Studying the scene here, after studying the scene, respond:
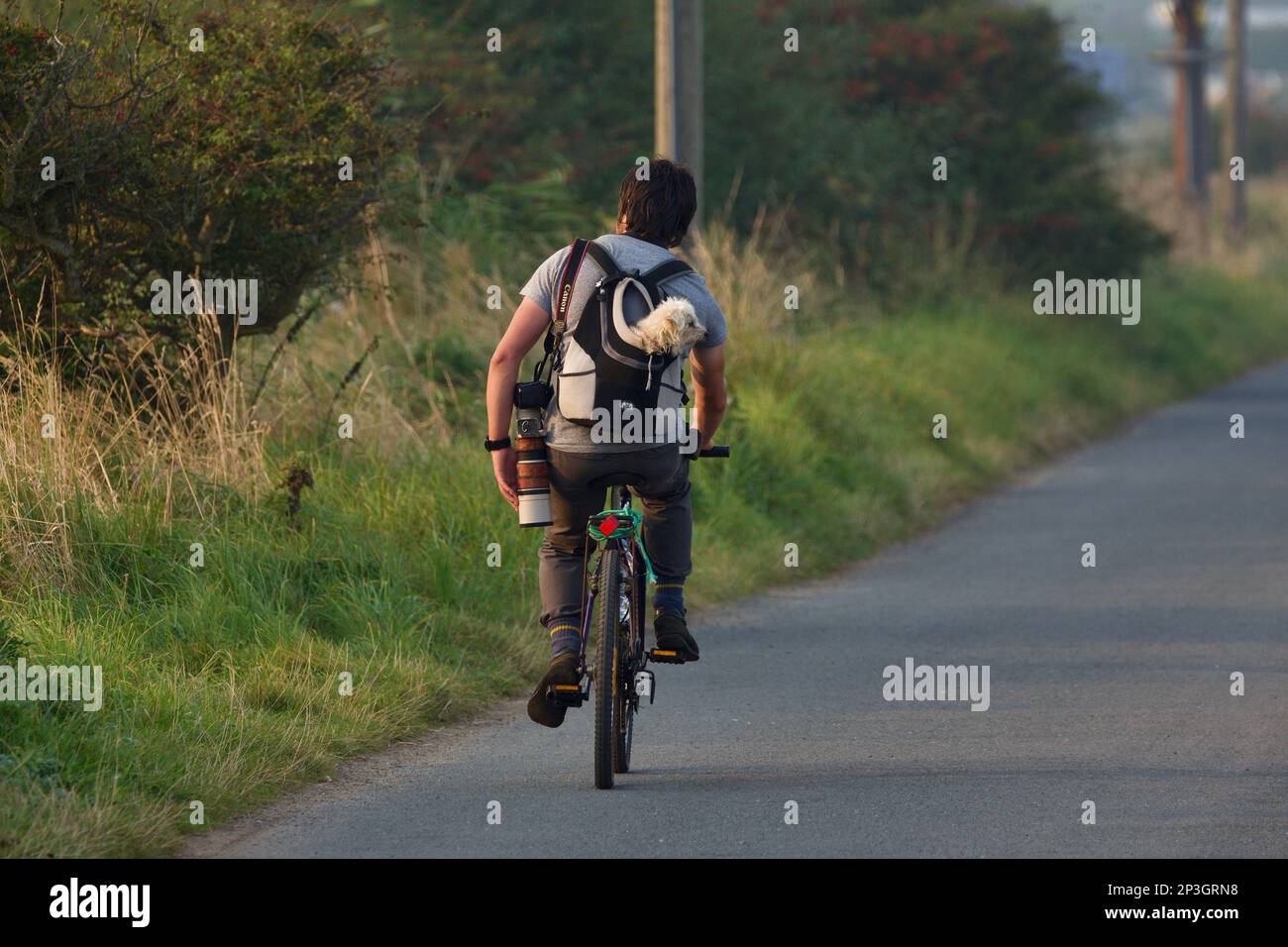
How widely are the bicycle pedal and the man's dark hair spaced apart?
4.85 feet

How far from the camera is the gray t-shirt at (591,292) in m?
6.69

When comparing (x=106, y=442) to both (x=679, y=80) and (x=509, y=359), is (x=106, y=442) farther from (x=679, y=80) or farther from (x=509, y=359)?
(x=679, y=80)

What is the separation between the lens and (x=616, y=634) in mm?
6723

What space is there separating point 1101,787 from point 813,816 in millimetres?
1036

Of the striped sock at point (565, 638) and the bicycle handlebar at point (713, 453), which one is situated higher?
the bicycle handlebar at point (713, 453)

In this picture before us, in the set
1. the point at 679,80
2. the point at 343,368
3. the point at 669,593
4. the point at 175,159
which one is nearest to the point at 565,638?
the point at 669,593

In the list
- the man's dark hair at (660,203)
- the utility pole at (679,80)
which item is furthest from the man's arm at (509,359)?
the utility pole at (679,80)

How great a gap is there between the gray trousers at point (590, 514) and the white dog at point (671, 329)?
39 centimetres

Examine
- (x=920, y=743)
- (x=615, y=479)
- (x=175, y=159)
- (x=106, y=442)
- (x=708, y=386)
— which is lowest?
(x=920, y=743)

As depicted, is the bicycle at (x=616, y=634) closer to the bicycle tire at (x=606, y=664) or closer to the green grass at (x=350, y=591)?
the bicycle tire at (x=606, y=664)

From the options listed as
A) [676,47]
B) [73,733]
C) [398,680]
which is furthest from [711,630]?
[676,47]

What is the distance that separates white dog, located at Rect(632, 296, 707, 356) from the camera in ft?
21.2

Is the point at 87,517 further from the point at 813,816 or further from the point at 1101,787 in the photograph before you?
the point at 1101,787
